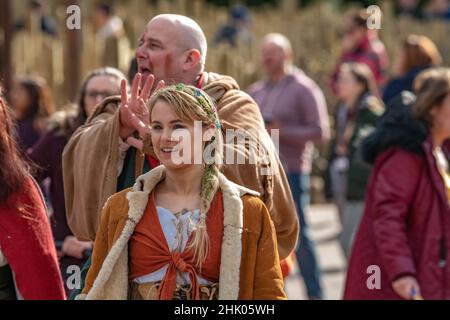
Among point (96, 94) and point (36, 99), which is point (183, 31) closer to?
point (96, 94)

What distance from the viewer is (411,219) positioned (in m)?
6.61

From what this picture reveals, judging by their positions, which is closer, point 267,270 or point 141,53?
point 267,270

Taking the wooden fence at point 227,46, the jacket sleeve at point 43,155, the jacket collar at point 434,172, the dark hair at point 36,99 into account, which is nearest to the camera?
the jacket collar at point 434,172

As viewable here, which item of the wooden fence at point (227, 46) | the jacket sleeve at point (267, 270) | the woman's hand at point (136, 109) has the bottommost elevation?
the jacket sleeve at point (267, 270)

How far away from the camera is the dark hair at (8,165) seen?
524 cm

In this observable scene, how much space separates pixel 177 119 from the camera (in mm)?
4371

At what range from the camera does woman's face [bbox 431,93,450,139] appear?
6734 mm

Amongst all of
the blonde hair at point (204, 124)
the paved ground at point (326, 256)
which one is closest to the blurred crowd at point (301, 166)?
the paved ground at point (326, 256)

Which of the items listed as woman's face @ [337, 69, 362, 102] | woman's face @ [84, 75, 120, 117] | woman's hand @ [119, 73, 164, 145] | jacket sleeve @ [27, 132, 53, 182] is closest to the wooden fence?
woman's face @ [337, 69, 362, 102]

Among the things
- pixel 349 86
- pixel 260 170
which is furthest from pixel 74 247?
pixel 349 86

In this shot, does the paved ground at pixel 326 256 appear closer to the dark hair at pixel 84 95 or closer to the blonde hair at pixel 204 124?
the dark hair at pixel 84 95

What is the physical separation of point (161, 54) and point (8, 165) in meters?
0.75
